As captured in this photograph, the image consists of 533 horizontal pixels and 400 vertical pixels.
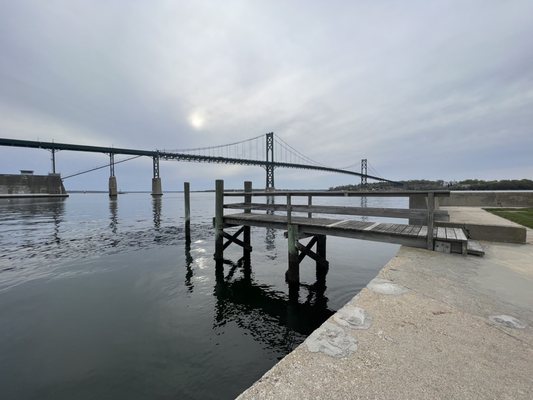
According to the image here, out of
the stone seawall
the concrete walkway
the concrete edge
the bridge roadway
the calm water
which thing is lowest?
the calm water

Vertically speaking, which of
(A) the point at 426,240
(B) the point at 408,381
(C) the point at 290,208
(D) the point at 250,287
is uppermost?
(C) the point at 290,208

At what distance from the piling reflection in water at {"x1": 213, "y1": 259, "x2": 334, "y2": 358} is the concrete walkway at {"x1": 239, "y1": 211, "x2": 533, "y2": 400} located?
98.9 inches

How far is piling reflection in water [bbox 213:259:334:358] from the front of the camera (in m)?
5.61

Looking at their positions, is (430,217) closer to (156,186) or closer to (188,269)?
(188,269)

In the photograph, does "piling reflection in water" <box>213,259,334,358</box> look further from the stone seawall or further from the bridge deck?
the stone seawall

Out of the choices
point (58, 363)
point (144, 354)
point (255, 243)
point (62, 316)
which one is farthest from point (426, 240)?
point (255, 243)

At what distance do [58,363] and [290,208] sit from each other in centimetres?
579

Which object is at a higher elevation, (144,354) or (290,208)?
(290,208)

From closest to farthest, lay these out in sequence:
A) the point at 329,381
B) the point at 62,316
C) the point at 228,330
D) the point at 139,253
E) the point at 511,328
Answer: the point at 329,381 → the point at 511,328 → the point at 228,330 → the point at 62,316 → the point at 139,253

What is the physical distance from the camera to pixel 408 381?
2.14 metres

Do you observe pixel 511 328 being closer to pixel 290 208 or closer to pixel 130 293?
pixel 290 208

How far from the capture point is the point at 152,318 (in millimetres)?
6059

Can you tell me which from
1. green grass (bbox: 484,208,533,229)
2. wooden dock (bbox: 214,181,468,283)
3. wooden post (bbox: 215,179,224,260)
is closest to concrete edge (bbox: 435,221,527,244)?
wooden dock (bbox: 214,181,468,283)

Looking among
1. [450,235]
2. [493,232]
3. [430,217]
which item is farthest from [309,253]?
[493,232]
